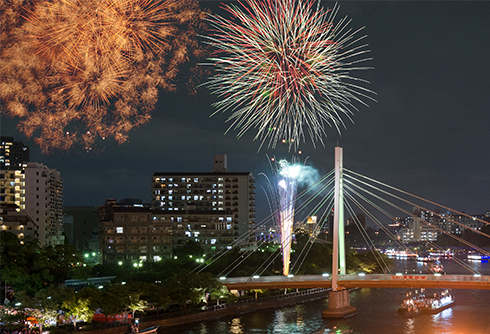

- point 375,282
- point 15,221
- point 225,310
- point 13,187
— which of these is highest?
point 13,187

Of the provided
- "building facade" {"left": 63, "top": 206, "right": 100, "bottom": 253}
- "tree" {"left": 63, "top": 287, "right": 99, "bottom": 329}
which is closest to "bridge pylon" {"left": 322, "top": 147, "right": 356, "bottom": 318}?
"tree" {"left": 63, "top": 287, "right": 99, "bottom": 329}

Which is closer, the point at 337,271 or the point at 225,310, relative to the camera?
the point at 337,271

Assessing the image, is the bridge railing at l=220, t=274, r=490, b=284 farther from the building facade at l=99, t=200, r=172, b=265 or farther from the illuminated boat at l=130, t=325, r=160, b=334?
the building facade at l=99, t=200, r=172, b=265

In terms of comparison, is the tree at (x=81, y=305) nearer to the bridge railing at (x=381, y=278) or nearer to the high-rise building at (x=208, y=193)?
the bridge railing at (x=381, y=278)

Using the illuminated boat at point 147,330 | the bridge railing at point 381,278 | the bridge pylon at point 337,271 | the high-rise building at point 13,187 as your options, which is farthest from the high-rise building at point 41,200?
the bridge pylon at point 337,271

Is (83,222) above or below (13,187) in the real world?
below

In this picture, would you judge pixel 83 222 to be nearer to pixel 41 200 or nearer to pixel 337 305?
pixel 41 200

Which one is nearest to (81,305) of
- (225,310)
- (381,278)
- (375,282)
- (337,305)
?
(225,310)
